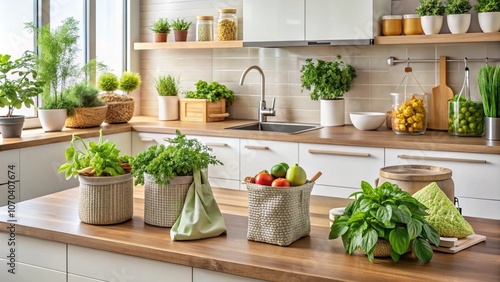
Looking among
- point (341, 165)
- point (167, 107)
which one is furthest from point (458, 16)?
point (167, 107)

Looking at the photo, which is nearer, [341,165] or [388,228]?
[388,228]

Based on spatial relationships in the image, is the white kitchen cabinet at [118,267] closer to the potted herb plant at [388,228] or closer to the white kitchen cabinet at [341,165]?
the potted herb plant at [388,228]

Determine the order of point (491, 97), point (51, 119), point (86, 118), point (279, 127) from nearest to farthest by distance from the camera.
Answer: point (491, 97)
point (51, 119)
point (86, 118)
point (279, 127)

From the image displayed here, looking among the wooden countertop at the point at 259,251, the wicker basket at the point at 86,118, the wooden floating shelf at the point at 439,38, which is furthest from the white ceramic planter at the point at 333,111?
the wooden countertop at the point at 259,251

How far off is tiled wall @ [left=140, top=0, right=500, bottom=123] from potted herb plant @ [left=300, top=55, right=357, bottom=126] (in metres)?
0.14

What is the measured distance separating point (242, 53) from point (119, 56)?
3.54 feet

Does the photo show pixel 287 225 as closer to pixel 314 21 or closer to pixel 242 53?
pixel 314 21

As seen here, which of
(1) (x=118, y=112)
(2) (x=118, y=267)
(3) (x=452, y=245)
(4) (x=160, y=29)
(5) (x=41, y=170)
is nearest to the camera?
(3) (x=452, y=245)

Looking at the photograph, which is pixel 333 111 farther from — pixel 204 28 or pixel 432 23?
pixel 204 28

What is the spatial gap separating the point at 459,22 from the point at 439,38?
0.15 meters

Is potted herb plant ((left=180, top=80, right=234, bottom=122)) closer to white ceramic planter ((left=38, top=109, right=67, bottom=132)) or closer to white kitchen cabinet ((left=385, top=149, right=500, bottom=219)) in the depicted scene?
white ceramic planter ((left=38, top=109, right=67, bottom=132))

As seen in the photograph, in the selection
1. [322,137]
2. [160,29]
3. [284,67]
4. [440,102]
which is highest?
[160,29]

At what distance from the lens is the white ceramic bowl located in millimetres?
4242

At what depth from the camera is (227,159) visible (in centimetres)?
427
